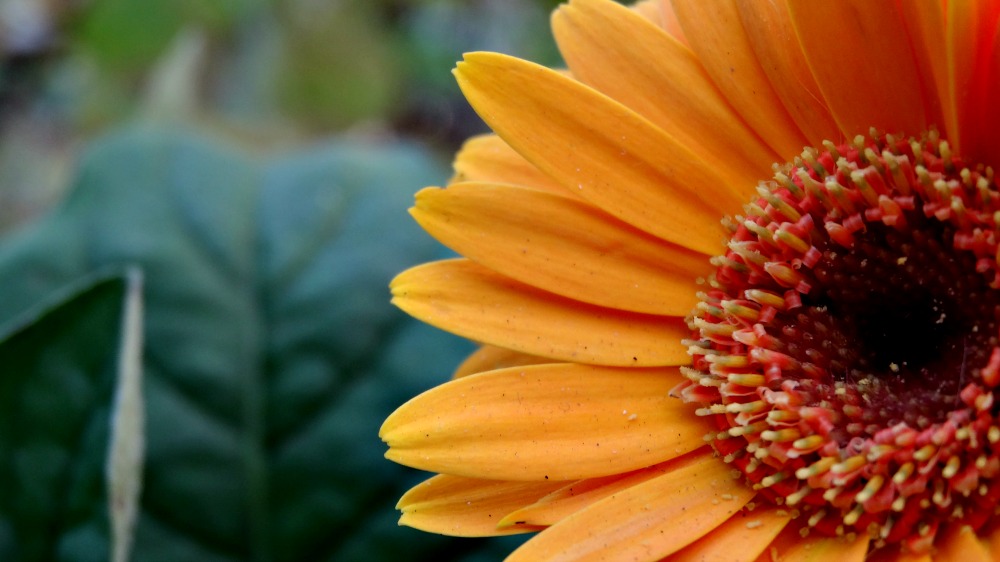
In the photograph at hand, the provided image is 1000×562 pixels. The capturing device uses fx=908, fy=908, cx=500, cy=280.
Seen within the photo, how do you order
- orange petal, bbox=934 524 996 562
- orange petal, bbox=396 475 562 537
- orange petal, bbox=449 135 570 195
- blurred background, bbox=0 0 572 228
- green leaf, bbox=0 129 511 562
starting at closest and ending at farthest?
orange petal, bbox=934 524 996 562, orange petal, bbox=396 475 562 537, orange petal, bbox=449 135 570 195, green leaf, bbox=0 129 511 562, blurred background, bbox=0 0 572 228

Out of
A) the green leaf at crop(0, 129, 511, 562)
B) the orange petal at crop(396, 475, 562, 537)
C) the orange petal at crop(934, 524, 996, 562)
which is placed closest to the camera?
the orange petal at crop(934, 524, 996, 562)

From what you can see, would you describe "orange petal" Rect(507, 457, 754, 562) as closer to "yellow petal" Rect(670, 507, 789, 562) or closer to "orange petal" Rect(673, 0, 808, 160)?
"yellow petal" Rect(670, 507, 789, 562)

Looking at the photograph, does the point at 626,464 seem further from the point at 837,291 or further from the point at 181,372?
the point at 181,372

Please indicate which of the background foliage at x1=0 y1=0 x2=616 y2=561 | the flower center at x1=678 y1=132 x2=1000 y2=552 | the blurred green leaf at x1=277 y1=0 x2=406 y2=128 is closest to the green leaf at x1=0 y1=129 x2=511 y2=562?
the background foliage at x1=0 y1=0 x2=616 y2=561

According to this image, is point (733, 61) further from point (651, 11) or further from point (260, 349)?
point (260, 349)

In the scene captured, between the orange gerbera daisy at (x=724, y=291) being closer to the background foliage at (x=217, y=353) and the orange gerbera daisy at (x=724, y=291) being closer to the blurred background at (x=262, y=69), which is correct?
the background foliage at (x=217, y=353)

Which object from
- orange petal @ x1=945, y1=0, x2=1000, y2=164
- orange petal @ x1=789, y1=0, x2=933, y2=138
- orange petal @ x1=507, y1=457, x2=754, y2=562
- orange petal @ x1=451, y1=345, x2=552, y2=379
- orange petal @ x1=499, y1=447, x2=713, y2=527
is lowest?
orange petal @ x1=507, y1=457, x2=754, y2=562

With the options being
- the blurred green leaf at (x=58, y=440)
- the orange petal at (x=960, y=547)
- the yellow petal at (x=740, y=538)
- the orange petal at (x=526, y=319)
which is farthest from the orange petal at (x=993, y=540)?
the blurred green leaf at (x=58, y=440)

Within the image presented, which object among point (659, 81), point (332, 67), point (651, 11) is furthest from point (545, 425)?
point (332, 67)
